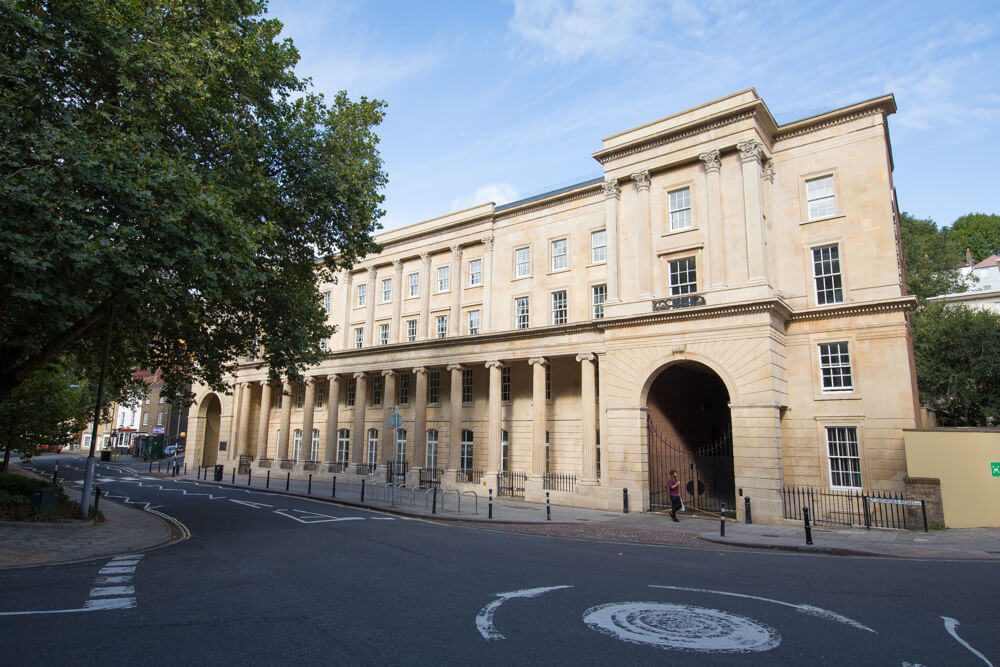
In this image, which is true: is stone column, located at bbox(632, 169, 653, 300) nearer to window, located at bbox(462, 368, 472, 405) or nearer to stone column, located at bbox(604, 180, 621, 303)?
stone column, located at bbox(604, 180, 621, 303)

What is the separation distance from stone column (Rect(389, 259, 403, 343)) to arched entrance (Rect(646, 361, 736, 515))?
60.1 feet

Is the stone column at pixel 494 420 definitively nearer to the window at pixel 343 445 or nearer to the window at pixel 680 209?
the window at pixel 680 209

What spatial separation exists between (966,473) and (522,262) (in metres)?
21.4

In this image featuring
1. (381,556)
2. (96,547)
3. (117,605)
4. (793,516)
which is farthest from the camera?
(793,516)

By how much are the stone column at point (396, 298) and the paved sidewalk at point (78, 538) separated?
67.9 ft

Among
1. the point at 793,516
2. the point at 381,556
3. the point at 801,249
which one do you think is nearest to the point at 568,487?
the point at 793,516

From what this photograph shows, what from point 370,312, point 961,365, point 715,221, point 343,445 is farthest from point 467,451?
point 961,365

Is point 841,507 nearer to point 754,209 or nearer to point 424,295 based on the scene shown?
point 754,209

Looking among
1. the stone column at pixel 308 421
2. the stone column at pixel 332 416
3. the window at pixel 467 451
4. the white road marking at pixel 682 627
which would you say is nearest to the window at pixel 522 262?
the window at pixel 467 451

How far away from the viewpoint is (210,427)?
49906mm

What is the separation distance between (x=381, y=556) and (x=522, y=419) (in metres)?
20.3

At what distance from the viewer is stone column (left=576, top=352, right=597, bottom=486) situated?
25.2 meters

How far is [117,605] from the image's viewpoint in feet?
24.2

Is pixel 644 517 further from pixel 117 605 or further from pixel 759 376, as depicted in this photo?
pixel 117 605
